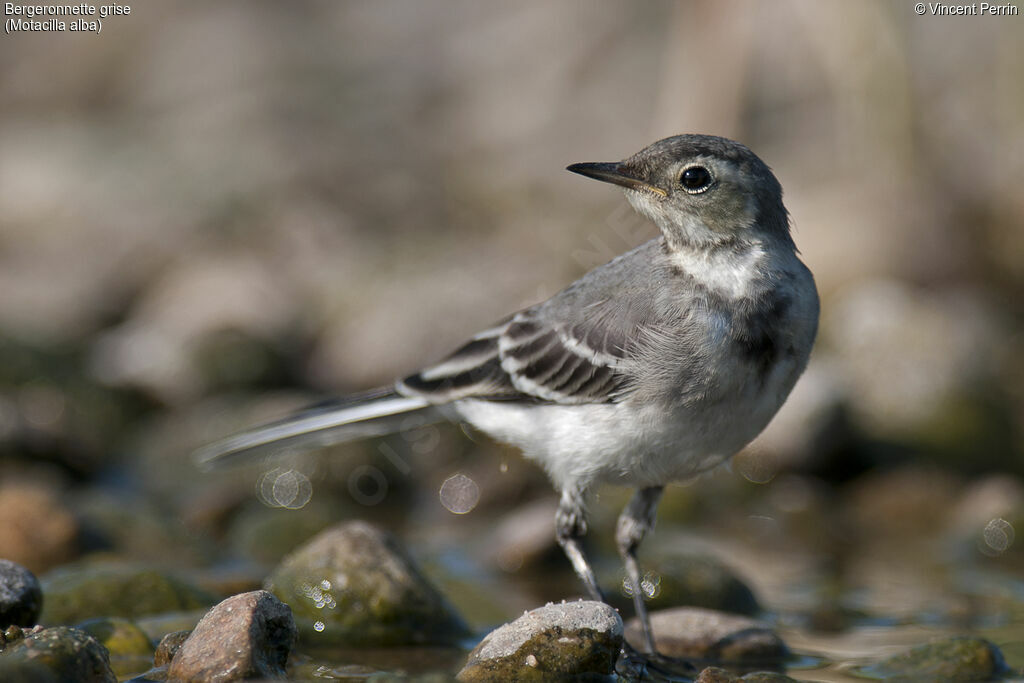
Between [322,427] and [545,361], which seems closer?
[545,361]

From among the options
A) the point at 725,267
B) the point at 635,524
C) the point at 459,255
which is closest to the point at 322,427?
the point at 635,524

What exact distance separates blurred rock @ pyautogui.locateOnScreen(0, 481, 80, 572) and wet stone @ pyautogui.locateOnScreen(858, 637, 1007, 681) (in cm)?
526

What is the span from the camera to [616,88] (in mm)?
18281

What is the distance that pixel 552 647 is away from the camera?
5379mm

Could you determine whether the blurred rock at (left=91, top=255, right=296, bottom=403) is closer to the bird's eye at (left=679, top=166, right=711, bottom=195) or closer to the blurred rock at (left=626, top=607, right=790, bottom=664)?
the blurred rock at (left=626, top=607, right=790, bottom=664)

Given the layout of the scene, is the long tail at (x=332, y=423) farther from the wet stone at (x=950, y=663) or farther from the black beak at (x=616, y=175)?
the wet stone at (x=950, y=663)

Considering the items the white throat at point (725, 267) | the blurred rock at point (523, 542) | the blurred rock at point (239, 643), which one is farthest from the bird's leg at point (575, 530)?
the blurred rock at point (239, 643)

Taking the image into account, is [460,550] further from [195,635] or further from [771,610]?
[195,635]

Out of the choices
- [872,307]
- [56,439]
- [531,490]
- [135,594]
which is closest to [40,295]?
[56,439]

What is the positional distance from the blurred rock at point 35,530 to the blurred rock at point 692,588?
3737 mm

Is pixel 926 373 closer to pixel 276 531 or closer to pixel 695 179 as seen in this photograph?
pixel 695 179

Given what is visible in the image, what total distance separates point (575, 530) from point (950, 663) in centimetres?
211

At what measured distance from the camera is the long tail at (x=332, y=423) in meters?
7.36

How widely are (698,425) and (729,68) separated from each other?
7.76 metres
